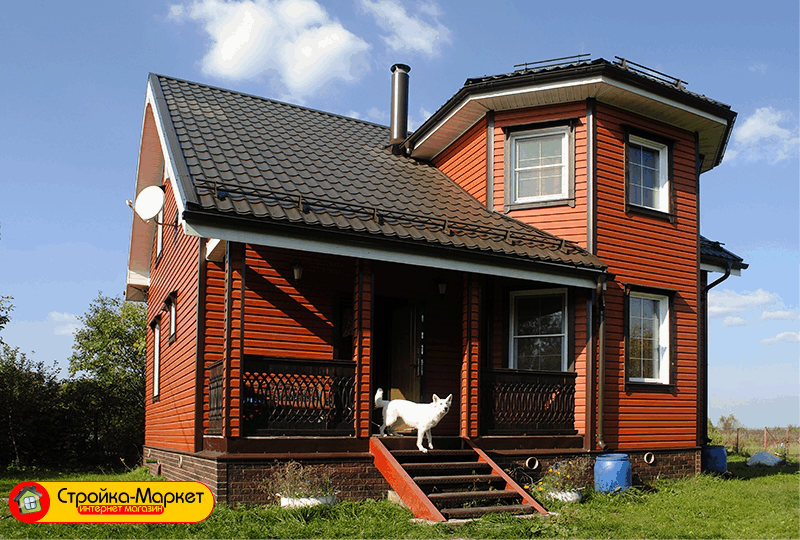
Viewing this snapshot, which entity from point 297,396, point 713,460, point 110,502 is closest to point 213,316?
point 297,396

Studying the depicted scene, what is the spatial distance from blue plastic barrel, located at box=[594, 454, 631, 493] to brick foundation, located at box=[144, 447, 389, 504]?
10.7 ft

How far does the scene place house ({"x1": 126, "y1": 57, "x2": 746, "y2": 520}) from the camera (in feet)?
30.2

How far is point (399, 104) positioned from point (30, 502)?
10.1 m

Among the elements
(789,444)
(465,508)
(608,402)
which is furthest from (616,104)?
(789,444)

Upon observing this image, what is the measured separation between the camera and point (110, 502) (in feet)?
26.6

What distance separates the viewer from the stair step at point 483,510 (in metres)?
8.21

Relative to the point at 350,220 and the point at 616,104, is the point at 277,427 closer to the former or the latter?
the point at 350,220

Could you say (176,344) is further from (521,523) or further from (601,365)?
(521,523)

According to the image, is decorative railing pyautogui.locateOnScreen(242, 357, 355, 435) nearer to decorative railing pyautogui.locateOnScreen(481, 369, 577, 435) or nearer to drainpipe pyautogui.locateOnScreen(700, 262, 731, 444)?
decorative railing pyautogui.locateOnScreen(481, 369, 577, 435)

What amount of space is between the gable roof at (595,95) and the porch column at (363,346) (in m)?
4.30

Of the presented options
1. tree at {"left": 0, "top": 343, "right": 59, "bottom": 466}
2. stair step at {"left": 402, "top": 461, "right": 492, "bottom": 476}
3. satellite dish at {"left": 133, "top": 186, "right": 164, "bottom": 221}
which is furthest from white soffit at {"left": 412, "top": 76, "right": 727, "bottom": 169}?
tree at {"left": 0, "top": 343, "right": 59, "bottom": 466}

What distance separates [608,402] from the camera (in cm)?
1167

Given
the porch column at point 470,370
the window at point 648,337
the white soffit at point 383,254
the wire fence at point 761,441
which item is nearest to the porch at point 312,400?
the porch column at point 470,370

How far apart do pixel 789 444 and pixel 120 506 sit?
2031 centimetres
